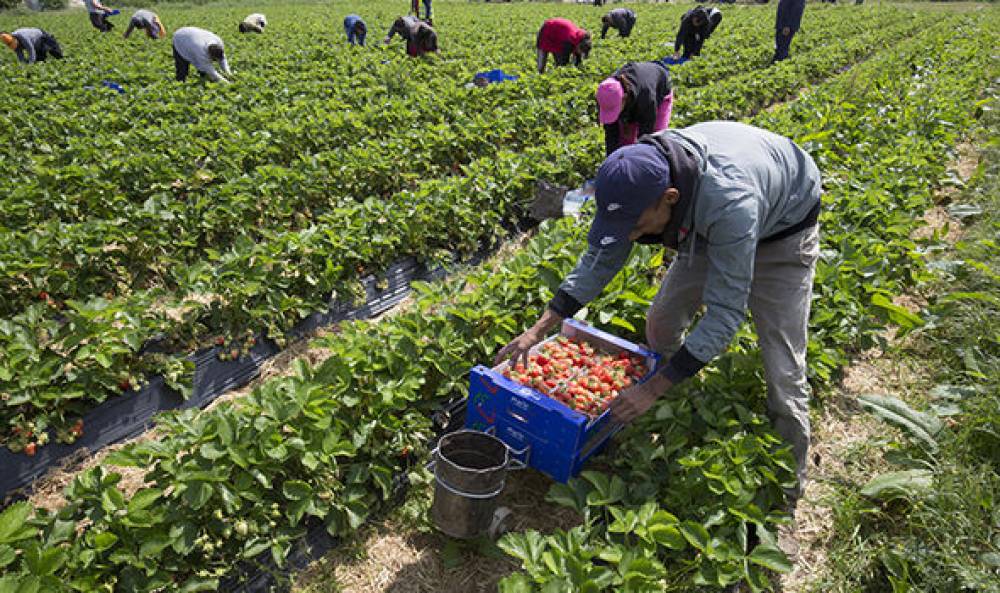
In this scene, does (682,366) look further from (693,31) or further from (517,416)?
(693,31)

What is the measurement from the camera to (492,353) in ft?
13.0

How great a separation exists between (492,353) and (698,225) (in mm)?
1834

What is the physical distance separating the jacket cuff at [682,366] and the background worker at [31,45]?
16.4 metres

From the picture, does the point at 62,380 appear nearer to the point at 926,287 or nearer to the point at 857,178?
the point at 926,287

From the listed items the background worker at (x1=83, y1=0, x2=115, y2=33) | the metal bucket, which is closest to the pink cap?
the metal bucket

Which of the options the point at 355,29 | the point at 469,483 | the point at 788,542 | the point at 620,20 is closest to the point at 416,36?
the point at 355,29

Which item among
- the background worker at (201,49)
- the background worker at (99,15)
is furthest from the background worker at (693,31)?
the background worker at (99,15)

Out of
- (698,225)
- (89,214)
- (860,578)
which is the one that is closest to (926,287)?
(860,578)

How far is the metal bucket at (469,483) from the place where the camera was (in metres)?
2.80

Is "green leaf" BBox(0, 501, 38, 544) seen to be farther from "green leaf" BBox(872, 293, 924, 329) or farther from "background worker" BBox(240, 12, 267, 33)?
"background worker" BBox(240, 12, 267, 33)

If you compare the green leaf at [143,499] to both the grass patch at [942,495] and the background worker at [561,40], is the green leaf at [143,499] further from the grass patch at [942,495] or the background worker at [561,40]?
the background worker at [561,40]

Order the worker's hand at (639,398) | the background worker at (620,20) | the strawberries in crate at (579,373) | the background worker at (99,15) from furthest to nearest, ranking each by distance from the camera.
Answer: the background worker at (99,15) → the background worker at (620,20) → the strawberries in crate at (579,373) → the worker's hand at (639,398)

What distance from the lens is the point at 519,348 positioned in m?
3.18

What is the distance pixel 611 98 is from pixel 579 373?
9.07ft
